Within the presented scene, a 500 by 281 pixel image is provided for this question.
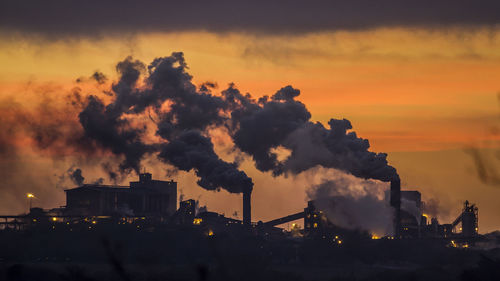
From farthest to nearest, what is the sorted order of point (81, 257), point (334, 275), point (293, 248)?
point (293, 248), point (81, 257), point (334, 275)

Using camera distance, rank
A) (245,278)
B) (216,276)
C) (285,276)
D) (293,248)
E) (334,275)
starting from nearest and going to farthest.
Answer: (216,276), (245,278), (285,276), (334,275), (293,248)

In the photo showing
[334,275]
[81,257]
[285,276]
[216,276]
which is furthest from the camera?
[81,257]

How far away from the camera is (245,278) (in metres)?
130

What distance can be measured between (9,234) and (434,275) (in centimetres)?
9937

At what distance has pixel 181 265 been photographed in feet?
564

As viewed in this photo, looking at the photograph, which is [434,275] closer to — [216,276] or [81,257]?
[216,276]

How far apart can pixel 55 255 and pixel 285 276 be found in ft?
189

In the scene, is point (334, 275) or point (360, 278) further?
point (334, 275)

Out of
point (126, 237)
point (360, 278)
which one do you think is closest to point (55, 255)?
point (126, 237)

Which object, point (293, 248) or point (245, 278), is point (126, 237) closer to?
point (293, 248)

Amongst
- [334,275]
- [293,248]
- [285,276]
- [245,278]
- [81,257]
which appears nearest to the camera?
[245,278]

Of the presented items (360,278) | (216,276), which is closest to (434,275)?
(360,278)

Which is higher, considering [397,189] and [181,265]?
[397,189]

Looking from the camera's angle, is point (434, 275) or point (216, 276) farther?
point (434, 275)
